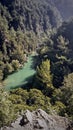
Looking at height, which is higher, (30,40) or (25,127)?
(30,40)

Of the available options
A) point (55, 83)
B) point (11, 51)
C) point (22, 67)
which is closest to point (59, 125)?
point (55, 83)

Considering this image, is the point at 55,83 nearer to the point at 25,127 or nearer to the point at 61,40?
the point at 61,40

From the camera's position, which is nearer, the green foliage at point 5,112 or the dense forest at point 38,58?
the green foliage at point 5,112

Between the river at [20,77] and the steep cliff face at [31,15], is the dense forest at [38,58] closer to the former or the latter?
the steep cliff face at [31,15]

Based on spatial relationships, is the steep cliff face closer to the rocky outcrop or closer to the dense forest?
the dense forest

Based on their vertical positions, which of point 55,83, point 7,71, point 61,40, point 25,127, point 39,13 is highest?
point 39,13

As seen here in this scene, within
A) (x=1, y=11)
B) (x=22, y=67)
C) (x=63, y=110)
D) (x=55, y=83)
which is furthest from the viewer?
(x=1, y=11)

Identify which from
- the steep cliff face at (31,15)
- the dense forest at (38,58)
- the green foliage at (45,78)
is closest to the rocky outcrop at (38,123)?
the dense forest at (38,58)
